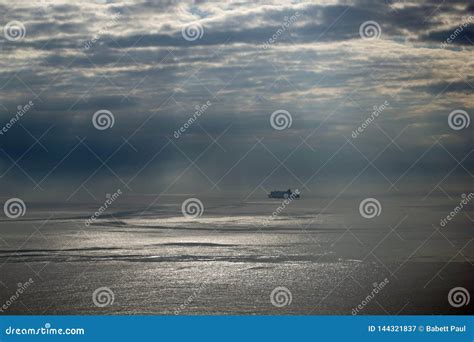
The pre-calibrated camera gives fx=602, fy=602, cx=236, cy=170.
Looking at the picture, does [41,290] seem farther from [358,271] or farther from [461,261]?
[461,261]

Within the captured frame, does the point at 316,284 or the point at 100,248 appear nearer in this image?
the point at 316,284

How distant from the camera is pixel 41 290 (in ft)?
133

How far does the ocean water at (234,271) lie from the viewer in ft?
120

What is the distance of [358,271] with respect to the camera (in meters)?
47.7

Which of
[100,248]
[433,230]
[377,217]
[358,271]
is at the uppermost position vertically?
[377,217]

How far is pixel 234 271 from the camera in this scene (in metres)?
45.3

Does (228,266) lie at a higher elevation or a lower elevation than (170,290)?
higher

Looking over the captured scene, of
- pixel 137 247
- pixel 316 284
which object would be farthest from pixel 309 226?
pixel 316 284

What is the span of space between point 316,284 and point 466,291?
9.87 metres

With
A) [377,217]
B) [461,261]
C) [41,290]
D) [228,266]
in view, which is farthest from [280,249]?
[377,217]

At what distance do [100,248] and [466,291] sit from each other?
35.1 metres

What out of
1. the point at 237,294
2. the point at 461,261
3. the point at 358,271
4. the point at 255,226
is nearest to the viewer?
the point at 237,294

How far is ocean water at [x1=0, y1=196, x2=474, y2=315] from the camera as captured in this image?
1442 inches

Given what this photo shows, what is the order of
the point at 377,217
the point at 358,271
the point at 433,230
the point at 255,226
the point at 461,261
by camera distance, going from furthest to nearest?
the point at 377,217
the point at 255,226
the point at 433,230
the point at 461,261
the point at 358,271
